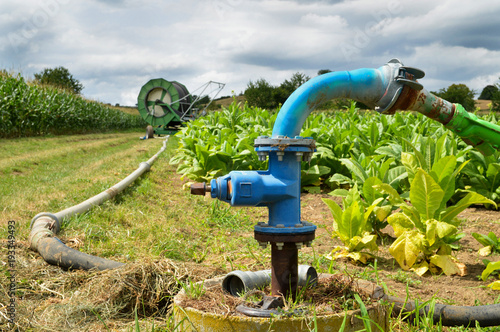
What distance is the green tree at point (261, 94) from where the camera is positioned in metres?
35.7

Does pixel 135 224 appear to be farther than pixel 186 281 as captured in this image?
Yes

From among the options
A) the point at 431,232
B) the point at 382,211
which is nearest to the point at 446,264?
the point at 431,232

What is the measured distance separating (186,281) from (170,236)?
100 centimetres

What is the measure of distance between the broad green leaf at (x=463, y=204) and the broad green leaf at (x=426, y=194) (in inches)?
4.1

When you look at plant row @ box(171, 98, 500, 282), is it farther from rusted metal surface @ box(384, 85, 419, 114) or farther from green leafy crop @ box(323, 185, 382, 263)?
rusted metal surface @ box(384, 85, 419, 114)

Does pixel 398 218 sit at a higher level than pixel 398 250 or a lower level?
higher

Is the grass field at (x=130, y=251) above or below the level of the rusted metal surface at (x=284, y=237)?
below

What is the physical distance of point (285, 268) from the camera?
5.37 feet

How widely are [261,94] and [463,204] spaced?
112ft

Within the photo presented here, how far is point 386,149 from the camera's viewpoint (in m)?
4.31

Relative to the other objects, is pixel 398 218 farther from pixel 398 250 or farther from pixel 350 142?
pixel 350 142

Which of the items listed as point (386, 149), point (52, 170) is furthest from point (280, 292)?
point (52, 170)

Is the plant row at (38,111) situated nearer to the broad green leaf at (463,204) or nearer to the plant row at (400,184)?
the plant row at (400,184)

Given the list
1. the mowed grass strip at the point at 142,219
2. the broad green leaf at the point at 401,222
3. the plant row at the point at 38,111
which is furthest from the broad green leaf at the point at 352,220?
the plant row at the point at 38,111
